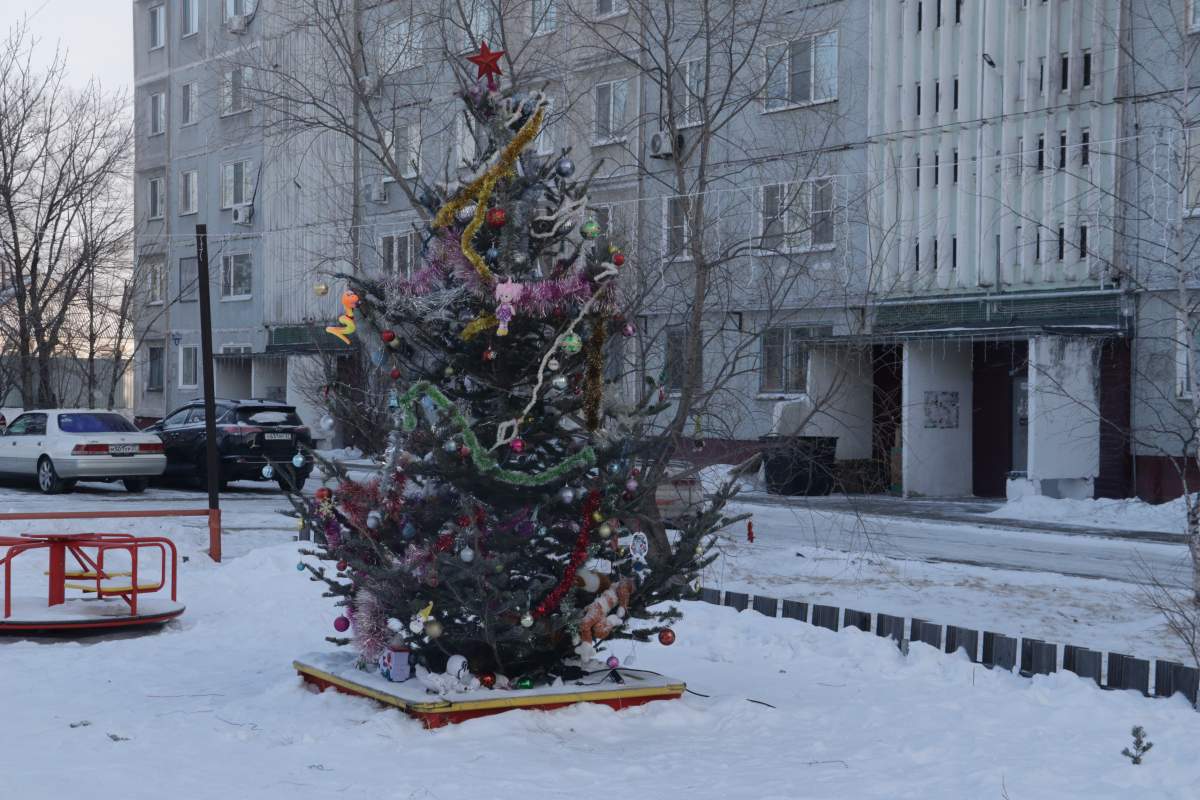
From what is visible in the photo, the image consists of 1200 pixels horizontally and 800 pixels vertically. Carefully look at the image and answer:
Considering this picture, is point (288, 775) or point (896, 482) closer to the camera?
point (288, 775)

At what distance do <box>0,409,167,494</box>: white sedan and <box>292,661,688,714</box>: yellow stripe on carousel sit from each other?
16.8 metres

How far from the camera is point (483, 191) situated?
7.79 m

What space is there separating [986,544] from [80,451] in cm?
1400

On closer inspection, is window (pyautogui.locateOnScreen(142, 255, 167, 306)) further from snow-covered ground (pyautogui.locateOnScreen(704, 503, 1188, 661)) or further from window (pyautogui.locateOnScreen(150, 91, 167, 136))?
snow-covered ground (pyautogui.locateOnScreen(704, 503, 1188, 661))

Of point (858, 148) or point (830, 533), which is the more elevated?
point (858, 148)

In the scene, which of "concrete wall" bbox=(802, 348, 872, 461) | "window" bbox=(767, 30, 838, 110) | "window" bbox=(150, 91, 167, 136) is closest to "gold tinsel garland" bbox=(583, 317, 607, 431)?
"concrete wall" bbox=(802, 348, 872, 461)

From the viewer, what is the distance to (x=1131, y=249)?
2253cm

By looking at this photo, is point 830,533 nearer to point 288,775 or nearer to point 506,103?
point 506,103

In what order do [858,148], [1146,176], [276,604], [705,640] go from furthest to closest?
[858,148] → [1146,176] → [276,604] → [705,640]

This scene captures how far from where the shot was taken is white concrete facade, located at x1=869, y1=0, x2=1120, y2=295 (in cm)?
2328

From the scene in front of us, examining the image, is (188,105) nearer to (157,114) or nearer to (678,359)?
(157,114)

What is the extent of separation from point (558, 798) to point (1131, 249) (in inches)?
739

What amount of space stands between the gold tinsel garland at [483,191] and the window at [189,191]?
37.2 metres

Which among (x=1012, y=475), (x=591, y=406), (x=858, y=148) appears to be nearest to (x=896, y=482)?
(x=1012, y=475)
